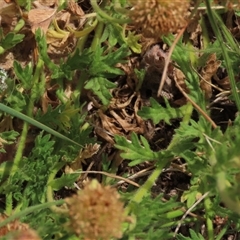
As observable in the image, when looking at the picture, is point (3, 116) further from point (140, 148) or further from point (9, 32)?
point (140, 148)

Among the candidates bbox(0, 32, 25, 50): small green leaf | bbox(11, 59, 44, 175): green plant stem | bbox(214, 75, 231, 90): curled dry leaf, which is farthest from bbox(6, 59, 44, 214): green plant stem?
bbox(214, 75, 231, 90): curled dry leaf

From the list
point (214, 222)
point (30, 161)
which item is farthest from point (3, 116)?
point (214, 222)

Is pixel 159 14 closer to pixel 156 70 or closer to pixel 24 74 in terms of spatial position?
pixel 24 74

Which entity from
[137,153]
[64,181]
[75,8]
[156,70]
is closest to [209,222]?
[137,153]

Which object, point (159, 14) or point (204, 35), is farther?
point (204, 35)

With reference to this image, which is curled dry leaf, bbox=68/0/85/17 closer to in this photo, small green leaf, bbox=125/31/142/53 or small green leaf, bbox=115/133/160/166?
small green leaf, bbox=125/31/142/53
